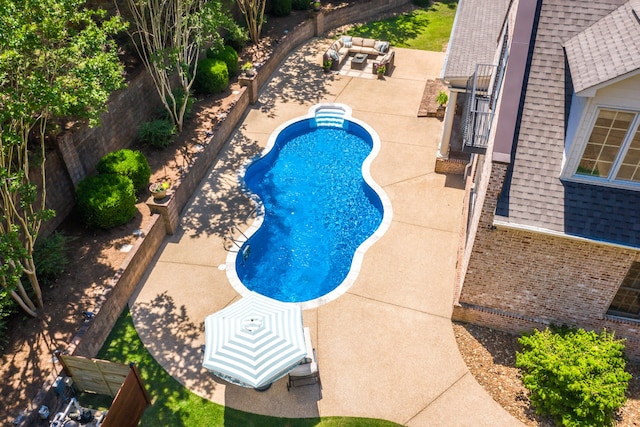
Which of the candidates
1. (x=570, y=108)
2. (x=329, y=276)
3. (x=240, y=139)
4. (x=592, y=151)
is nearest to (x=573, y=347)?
(x=592, y=151)

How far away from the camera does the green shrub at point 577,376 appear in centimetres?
1177

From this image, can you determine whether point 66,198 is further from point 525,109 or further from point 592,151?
point 592,151

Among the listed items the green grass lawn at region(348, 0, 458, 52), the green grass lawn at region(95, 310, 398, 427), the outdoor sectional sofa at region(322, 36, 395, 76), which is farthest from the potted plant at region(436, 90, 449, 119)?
the green grass lawn at region(95, 310, 398, 427)

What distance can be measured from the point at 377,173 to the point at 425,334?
848 cm

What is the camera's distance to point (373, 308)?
51.2 ft

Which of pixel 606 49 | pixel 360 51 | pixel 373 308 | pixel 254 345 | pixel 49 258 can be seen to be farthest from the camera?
pixel 360 51

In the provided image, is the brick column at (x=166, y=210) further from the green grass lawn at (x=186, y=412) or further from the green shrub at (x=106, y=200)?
the green grass lawn at (x=186, y=412)

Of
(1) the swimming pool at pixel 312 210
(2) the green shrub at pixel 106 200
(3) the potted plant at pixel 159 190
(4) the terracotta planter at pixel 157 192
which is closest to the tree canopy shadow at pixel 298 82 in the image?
(1) the swimming pool at pixel 312 210

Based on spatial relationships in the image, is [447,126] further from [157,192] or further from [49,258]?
[49,258]

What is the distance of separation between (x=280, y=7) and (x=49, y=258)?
24.4m

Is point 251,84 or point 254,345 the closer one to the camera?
point 254,345

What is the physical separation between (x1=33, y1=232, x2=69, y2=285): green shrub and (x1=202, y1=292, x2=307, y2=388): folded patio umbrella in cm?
611

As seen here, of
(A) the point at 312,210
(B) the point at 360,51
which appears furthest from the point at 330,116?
(B) the point at 360,51

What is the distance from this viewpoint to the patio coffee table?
2869cm
